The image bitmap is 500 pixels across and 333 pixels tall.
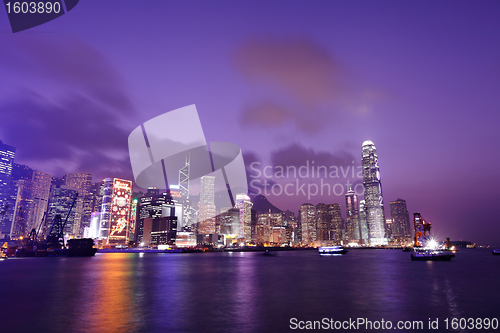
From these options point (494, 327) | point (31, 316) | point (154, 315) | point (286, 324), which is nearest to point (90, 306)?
point (31, 316)

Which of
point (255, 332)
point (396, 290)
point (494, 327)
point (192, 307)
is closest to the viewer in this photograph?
point (255, 332)

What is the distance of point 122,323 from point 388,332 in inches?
678

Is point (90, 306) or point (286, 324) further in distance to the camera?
point (90, 306)

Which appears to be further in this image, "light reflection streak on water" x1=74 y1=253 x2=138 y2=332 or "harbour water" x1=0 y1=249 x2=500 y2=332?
"harbour water" x1=0 y1=249 x2=500 y2=332

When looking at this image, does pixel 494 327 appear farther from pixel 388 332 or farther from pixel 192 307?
pixel 192 307

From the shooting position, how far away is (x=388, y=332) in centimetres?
1828

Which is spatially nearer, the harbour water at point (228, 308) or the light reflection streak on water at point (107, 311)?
the light reflection streak on water at point (107, 311)

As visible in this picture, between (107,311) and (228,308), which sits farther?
(228,308)

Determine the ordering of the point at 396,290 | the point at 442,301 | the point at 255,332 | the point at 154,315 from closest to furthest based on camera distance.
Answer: the point at 255,332 < the point at 154,315 < the point at 442,301 < the point at 396,290

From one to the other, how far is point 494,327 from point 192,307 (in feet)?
72.2

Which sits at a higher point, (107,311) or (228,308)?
(107,311)

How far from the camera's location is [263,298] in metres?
29.8

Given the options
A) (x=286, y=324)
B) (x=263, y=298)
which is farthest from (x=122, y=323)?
(x=263, y=298)

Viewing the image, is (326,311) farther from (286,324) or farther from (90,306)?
(90,306)
